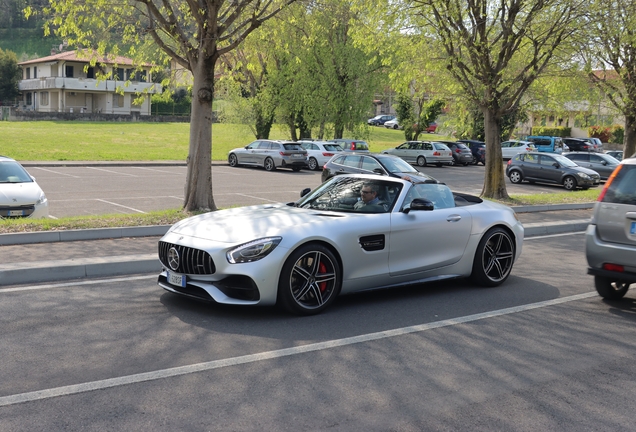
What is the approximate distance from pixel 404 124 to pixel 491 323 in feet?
161

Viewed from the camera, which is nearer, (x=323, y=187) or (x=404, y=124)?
(x=323, y=187)

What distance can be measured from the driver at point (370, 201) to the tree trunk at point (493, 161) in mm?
13846

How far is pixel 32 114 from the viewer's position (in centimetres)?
6494

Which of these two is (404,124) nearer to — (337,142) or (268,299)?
(337,142)

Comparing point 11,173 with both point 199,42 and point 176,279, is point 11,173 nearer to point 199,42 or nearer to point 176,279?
point 199,42

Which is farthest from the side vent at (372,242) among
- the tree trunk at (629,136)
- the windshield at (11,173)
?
the tree trunk at (629,136)

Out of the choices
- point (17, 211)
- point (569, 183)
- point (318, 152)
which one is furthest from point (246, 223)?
point (318, 152)

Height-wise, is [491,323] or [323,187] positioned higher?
[323,187]

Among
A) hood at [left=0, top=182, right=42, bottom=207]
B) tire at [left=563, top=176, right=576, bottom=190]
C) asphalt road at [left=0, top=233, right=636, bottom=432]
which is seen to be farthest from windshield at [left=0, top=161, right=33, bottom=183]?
tire at [left=563, top=176, right=576, bottom=190]

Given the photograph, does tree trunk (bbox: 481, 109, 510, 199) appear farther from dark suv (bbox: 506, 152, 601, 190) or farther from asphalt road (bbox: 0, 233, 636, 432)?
asphalt road (bbox: 0, 233, 636, 432)

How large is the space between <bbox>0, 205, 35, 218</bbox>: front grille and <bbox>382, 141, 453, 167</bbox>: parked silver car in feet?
95.8

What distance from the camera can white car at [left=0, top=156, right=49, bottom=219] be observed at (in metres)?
12.5

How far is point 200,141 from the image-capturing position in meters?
14.1

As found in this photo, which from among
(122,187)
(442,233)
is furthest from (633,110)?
(442,233)
